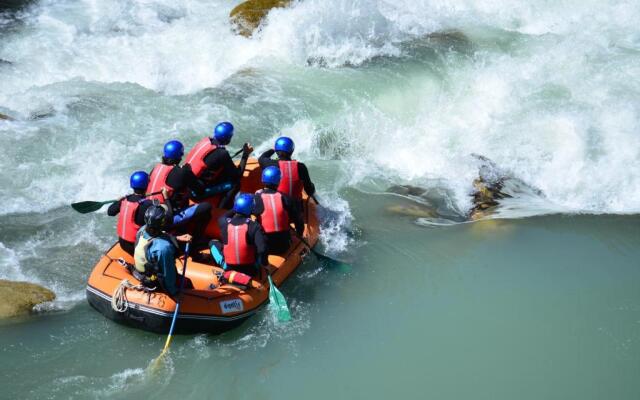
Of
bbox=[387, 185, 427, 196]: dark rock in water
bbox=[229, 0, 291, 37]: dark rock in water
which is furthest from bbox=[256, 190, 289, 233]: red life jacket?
bbox=[229, 0, 291, 37]: dark rock in water

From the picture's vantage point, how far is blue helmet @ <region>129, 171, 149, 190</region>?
21.4 ft

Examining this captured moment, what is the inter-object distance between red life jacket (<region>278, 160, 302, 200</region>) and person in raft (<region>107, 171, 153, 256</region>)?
5.16 ft

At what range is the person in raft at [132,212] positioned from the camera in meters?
6.38

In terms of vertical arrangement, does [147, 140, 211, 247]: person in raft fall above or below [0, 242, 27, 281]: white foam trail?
above

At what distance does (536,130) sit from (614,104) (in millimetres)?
1588

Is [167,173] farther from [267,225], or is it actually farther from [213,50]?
[213,50]

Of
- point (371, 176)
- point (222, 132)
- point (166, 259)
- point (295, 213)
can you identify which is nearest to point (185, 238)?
point (166, 259)

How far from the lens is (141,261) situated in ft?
19.6

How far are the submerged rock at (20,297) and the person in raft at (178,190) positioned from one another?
1544mm

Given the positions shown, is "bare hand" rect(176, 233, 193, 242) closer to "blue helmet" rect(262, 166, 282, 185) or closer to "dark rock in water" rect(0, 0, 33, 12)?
"blue helmet" rect(262, 166, 282, 185)

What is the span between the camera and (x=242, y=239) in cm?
639

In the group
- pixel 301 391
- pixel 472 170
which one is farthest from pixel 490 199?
pixel 301 391

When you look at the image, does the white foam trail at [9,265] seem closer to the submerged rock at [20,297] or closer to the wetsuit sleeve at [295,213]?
the submerged rock at [20,297]

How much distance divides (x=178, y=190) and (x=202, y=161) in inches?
23.0
